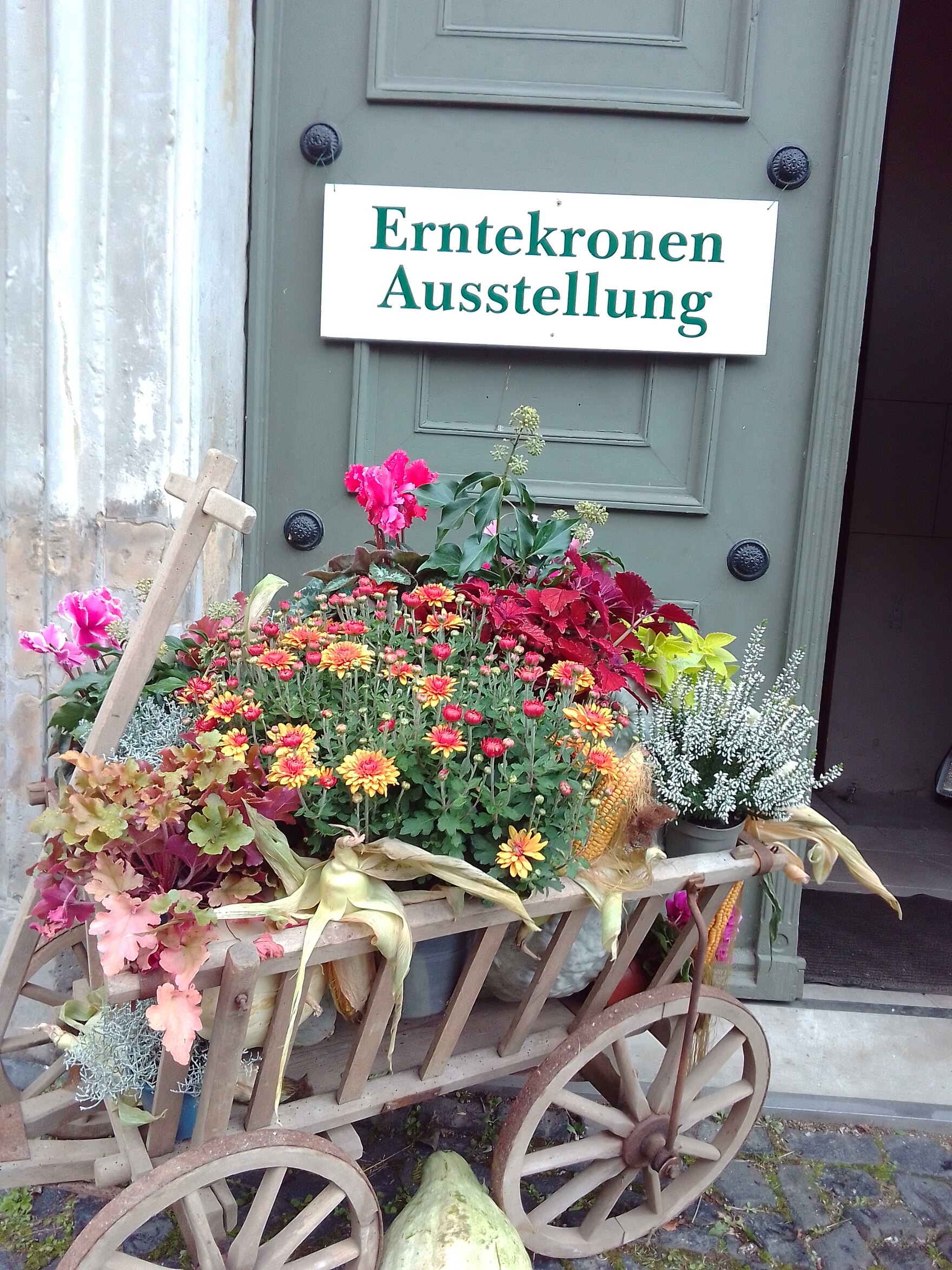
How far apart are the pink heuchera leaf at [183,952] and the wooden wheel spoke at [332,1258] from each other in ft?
2.04

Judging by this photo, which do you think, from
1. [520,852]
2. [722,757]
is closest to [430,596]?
[520,852]

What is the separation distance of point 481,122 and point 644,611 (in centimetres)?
145

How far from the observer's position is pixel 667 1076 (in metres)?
1.79

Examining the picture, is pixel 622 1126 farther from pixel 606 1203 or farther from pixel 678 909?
pixel 678 909

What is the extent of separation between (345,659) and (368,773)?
0.21 metres

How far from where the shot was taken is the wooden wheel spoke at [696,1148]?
1782mm

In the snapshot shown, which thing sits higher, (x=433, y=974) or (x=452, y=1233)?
(x=433, y=974)

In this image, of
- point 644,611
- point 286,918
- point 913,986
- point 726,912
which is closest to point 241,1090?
point 286,918

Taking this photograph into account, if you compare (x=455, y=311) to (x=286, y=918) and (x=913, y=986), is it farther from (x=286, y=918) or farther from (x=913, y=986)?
(x=913, y=986)

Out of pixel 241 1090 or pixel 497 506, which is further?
pixel 497 506

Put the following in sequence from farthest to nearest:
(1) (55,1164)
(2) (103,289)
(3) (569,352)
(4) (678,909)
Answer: (3) (569,352)
(2) (103,289)
(4) (678,909)
(1) (55,1164)

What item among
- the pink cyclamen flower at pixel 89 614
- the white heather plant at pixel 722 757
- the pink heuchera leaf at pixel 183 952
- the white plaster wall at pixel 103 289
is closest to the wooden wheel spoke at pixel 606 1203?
the white heather plant at pixel 722 757

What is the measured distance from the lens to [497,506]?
5.90 feet

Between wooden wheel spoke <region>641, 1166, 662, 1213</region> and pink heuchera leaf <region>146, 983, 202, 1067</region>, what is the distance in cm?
107
